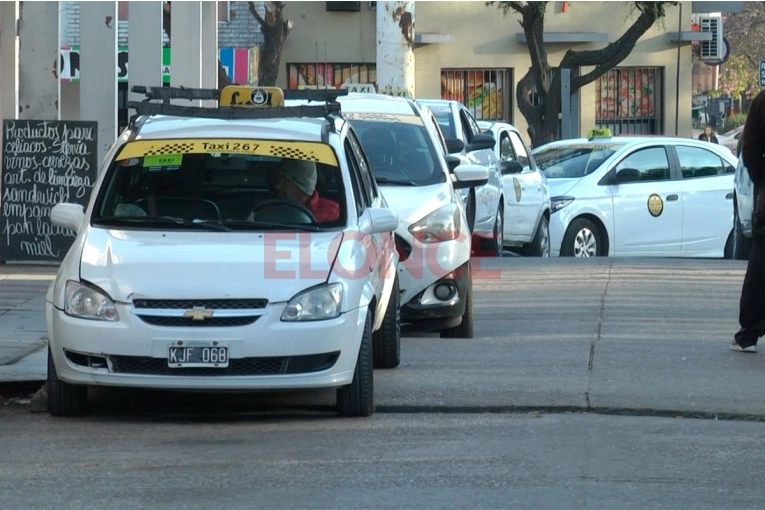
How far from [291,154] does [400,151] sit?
9.79 ft

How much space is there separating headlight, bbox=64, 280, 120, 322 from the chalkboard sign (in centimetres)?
740

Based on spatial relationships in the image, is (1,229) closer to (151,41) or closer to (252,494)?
(151,41)

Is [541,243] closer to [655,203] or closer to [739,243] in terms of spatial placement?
[655,203]

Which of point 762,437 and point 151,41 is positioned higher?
point 151,41

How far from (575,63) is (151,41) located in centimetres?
1528

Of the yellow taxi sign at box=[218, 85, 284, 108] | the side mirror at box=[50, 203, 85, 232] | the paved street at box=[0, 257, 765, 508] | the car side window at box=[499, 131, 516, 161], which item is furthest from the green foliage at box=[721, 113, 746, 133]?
the side mirror at box=[50, 203, 85, 232]

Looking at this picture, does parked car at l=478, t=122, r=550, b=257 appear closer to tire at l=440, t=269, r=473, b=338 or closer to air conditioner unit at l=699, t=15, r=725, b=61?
tire at l=440, t=269, r=473, b=338

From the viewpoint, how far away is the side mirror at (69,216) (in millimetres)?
7598

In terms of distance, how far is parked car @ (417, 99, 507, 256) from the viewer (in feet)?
47.5

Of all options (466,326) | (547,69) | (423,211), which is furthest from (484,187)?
(547,69)

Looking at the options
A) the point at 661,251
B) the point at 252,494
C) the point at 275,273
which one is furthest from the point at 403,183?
the point at 661,251

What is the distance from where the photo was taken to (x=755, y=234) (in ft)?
29.6

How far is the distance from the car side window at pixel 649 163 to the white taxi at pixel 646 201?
0.04ft

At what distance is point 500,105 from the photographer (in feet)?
107
